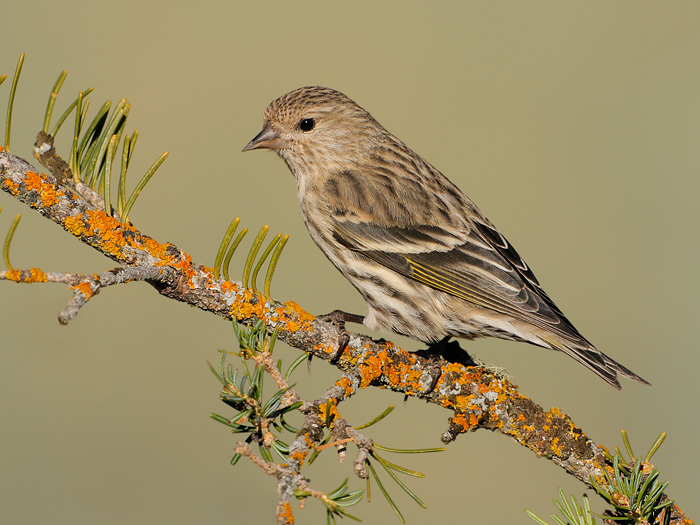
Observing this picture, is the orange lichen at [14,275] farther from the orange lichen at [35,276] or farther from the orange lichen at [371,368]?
Result: the orange lichen at [371,368]

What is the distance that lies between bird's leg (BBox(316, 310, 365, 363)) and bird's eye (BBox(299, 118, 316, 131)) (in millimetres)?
1530

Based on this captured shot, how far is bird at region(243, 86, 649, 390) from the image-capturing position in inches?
151

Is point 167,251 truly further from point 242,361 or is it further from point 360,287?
point 360,287

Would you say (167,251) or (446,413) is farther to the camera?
(446,413)

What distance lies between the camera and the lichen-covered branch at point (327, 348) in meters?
2.48

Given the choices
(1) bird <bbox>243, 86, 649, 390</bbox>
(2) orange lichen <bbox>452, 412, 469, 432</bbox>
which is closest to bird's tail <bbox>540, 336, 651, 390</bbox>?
(1) bird <bbox>243, 86, 649, 390</bbox>

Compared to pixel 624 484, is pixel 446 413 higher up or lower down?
higher up

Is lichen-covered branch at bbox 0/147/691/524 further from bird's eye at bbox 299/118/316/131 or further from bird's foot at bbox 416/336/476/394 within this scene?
bird's eye at bbox 299/118/316/131

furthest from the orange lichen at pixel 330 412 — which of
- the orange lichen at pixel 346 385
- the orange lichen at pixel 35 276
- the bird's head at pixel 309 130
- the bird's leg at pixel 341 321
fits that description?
the bird's head at pixel 309 130

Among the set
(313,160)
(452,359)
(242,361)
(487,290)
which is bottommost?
(242,361)

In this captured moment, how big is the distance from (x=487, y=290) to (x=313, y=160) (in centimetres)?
156

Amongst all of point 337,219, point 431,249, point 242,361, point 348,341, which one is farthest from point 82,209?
point 431,249

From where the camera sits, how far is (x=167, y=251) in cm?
262

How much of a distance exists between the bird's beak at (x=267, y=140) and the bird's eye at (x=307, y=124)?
0.18m
